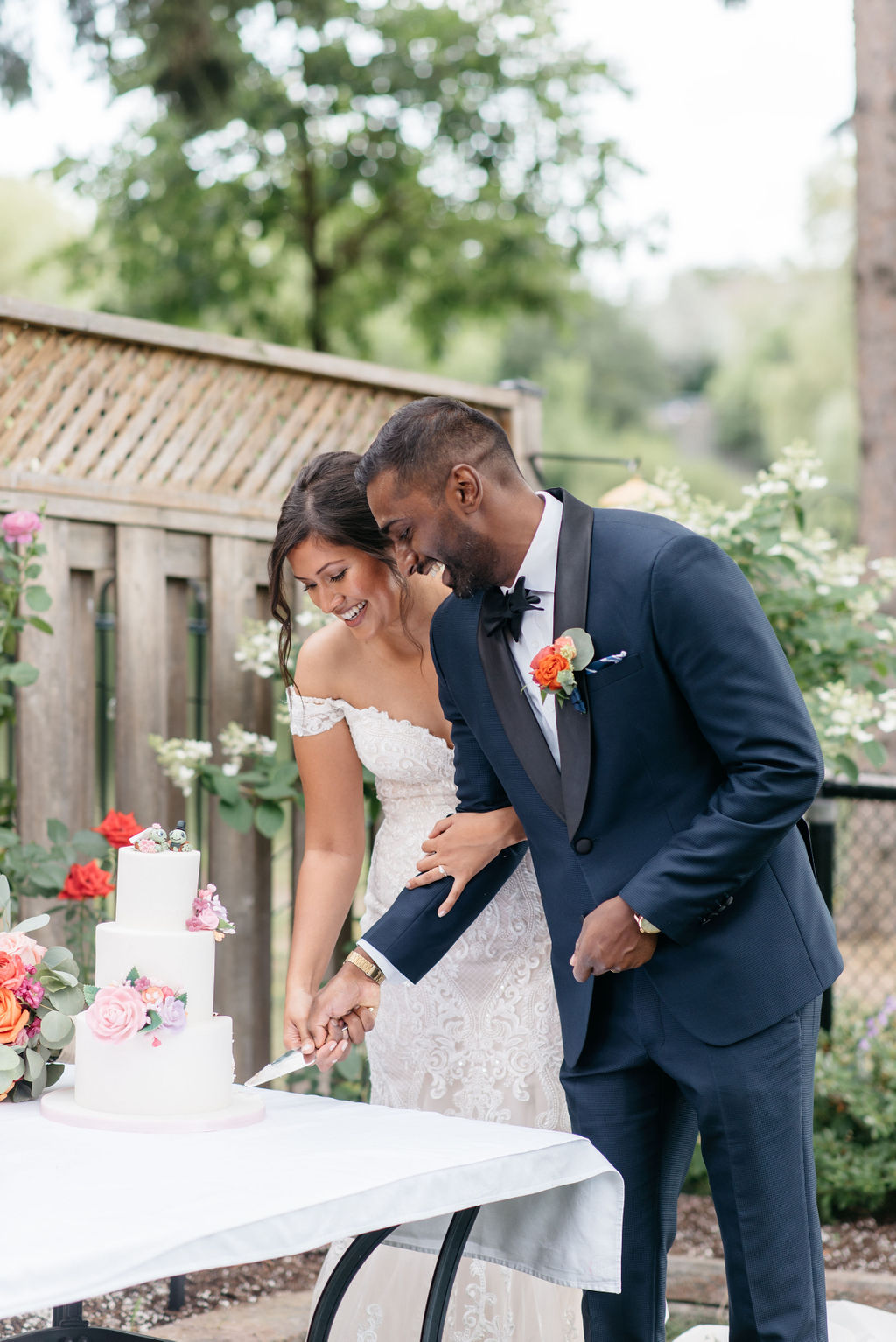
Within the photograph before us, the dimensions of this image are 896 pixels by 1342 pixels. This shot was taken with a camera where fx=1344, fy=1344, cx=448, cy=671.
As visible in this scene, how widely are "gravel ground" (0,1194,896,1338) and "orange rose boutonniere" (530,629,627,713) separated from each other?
2.06 metres

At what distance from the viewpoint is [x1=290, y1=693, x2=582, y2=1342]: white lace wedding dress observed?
9.11 ft

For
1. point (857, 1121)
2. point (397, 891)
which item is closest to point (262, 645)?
point (397, 891)

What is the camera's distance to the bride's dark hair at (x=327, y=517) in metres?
2.72

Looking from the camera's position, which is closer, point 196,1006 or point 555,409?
point 196,1006

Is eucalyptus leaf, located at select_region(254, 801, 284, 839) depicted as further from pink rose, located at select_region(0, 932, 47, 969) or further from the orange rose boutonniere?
the orange rose boutonniere

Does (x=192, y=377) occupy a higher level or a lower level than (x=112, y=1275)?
higher

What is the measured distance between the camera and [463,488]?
211 centimetres

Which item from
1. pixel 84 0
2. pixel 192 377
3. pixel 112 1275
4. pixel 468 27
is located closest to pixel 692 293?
pixel 468 27

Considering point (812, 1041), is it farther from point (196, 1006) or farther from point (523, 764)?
point (196, 1006)

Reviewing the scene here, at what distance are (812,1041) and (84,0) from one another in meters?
7.49

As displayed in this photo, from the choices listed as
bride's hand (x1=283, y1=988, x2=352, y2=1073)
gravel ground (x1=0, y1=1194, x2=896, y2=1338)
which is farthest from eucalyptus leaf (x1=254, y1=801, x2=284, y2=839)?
bride's hand (x1=283, y1=988, x2=352, y2=1073)

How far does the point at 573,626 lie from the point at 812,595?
2.24 metres

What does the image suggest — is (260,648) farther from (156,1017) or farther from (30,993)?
(156,1017)

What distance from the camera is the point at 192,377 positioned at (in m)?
4.18
